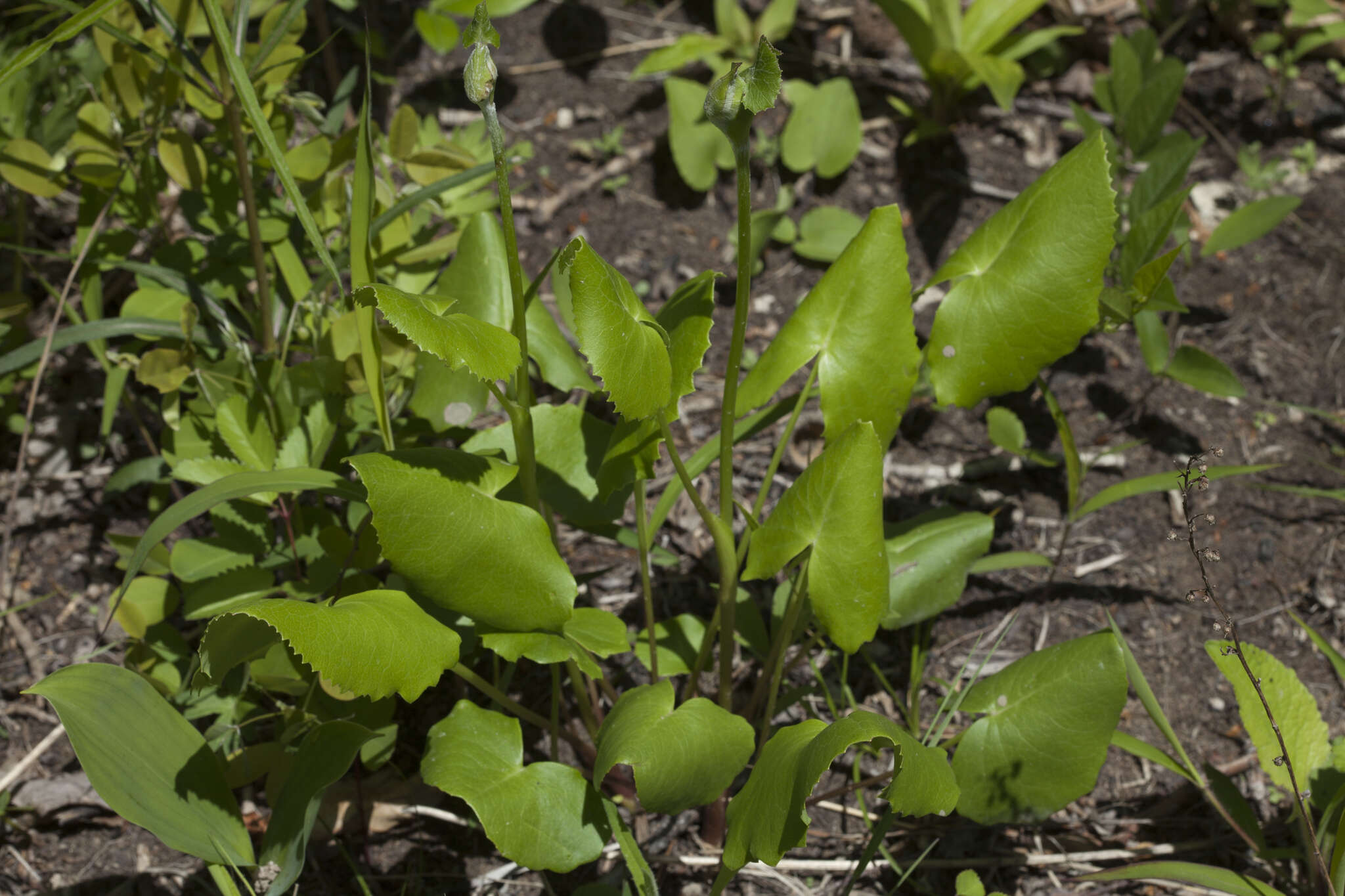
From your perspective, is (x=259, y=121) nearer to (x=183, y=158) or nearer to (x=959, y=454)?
(x=183, y=158)

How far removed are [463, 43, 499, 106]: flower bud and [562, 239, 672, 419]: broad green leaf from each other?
0.52ft

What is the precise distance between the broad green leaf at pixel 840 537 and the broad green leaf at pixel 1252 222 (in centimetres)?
113

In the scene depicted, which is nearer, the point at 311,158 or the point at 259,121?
the point at 259,121

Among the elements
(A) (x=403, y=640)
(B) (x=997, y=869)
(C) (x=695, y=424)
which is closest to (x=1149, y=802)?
(B) (x=997, y=869)

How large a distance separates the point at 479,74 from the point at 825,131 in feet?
5.04

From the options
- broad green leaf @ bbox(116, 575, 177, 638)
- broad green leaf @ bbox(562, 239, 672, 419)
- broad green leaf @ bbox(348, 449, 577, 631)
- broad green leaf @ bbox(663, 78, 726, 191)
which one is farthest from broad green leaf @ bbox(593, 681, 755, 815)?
broad green leaf @ bbox(663, 78, 726, 191)

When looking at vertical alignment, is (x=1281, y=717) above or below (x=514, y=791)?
below

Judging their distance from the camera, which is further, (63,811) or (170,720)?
(63,811)

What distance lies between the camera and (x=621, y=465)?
1222 mm

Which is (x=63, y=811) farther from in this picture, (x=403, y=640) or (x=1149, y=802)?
(x=1149, y=802)

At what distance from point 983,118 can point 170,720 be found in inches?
86.4

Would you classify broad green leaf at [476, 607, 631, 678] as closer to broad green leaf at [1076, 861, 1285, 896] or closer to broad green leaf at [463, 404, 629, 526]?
broad green leaf at [463, 404, 629, 526]

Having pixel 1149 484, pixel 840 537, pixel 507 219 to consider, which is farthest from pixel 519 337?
pixel 1149 484

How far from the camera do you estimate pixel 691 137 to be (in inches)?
89.0
